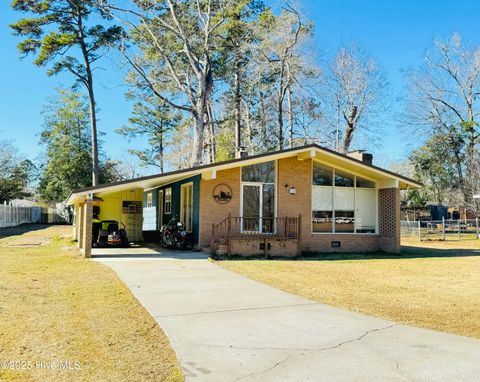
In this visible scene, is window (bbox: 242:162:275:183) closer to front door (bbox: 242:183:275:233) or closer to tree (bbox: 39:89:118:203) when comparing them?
front door (bbox: 242:183:275:233)

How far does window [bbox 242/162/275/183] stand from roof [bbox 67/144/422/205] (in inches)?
12.5

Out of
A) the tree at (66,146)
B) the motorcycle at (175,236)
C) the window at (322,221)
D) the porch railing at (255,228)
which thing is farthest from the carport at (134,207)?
the tree at (66,146)

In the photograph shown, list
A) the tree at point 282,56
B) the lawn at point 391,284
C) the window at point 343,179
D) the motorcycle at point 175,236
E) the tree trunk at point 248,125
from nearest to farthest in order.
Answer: the lawn at point 391,284
the motorcycle at point 175,236
the window at point 343,179
the tree at point 282,56
the tree trunk at point 248,125

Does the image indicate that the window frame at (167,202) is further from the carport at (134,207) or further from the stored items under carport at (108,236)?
the stored items under carport at (108,236)

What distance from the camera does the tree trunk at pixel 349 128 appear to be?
3022cm

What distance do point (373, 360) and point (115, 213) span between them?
662 inches

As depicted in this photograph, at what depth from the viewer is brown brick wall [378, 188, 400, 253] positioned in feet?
49.8

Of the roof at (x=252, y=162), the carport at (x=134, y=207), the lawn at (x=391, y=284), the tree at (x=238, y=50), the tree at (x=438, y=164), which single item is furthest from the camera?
the tree at (x=438, y=164)

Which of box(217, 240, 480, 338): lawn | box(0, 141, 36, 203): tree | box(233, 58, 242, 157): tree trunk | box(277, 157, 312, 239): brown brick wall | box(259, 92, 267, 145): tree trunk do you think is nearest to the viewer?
box(217, 240, 480, 338): lawn

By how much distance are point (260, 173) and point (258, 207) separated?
1166 millimetres

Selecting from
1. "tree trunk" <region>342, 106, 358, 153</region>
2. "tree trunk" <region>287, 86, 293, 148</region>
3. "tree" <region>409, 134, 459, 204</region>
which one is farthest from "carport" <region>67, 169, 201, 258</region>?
"tree" <region>409, 134, 459, 204</region>

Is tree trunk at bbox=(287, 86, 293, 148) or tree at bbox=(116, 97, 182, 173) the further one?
tree at bbox=(116, 97, 182, 173)

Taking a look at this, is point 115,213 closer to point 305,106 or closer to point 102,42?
point 102,42

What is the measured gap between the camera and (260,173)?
14.4m
